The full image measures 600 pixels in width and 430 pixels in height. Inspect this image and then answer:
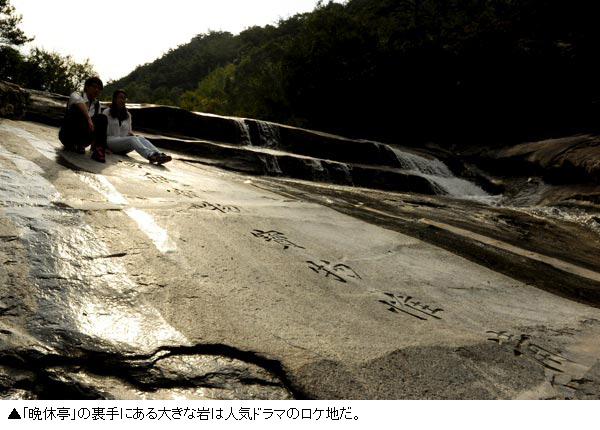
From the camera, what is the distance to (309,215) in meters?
4.41

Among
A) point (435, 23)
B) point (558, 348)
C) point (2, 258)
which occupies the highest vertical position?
point (435, 23)

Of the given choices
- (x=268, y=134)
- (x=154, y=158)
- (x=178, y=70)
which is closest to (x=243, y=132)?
(x=268, y=134)

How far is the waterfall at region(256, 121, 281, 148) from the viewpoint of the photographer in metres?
10.9

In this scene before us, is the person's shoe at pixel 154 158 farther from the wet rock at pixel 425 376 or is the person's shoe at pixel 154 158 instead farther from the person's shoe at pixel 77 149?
the wet rock at pixel 425 376

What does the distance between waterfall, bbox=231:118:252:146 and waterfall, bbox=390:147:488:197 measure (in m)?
3.83

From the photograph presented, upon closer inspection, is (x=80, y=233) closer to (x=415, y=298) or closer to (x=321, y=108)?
(x=415, y=298)

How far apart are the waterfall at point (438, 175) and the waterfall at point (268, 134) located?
3124 mm

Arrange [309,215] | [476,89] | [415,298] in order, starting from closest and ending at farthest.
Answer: [415,298]
[309,215]
[476,89]

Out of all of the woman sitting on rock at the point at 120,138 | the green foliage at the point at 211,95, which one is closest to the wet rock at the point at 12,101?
the woman sitting on rock at the point at 120,138

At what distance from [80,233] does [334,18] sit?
64.9 feet

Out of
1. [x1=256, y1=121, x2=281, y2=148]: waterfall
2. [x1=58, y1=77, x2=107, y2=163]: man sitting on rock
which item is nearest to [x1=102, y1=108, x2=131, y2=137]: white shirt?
[x1=58, y1=77, x2=107, y2=163]: man sitting on rock

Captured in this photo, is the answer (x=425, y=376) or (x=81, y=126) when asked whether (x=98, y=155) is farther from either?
(x=425, y=376)

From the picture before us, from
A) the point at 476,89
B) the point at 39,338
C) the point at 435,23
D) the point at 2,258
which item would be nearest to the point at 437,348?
the point at 39,338

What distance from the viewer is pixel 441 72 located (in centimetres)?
1677
